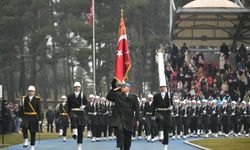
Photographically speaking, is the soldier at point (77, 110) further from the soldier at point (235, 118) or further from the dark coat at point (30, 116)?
the soldier at point (235, 118)

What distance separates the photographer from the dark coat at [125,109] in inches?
723

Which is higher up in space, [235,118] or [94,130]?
[235,118]

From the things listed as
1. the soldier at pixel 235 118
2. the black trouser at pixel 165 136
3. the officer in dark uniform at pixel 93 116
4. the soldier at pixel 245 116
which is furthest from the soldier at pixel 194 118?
the black trouser at pixel 165 136

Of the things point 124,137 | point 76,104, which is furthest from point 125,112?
point 76,104

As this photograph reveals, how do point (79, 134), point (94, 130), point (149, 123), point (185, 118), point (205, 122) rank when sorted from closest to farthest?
point (79, 134) < point (149, 123) < point (94, 130) < point (185, 118) < point (205, 122)

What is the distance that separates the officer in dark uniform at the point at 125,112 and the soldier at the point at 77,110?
150 inches

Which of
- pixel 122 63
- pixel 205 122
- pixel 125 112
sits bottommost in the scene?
pixel 205 122

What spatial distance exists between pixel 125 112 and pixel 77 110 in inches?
175

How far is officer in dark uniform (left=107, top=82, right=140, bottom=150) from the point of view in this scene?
18.3 meters

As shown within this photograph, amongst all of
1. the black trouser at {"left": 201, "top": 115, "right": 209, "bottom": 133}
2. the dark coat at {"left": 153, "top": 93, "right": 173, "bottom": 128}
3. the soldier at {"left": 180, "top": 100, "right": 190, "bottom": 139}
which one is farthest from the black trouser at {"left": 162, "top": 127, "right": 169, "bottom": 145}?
the black trouser at {"left": 201, "top": 115, "right": 209, "bottom": 133}

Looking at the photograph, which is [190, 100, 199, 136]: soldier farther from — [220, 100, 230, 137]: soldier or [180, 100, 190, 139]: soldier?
[220, 100, 230, 137]: soldier

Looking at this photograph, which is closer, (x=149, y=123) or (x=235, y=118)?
(x=149, y=123)

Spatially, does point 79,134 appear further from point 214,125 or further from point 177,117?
point 214,125

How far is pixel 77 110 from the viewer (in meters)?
22.6
